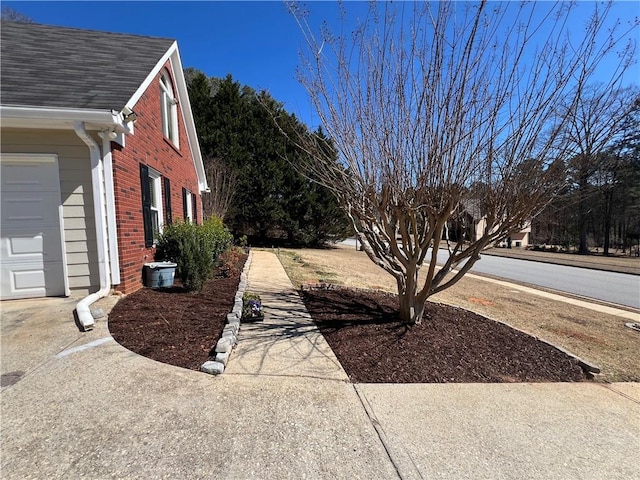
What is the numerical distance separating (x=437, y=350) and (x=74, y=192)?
544cm

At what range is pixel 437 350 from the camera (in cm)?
386

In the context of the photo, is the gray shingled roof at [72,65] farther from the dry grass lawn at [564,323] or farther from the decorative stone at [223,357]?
the dry grass lawn at [564,323]

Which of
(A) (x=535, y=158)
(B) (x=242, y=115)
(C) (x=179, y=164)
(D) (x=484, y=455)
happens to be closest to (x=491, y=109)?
(A) (x=535, y=158)

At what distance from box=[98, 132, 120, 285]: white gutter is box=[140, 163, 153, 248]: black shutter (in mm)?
1169

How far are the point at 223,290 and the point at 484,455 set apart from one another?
4.96m

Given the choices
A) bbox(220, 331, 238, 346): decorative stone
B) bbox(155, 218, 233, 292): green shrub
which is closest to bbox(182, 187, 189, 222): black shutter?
bbox(155, 218, 233, 292): green shrub

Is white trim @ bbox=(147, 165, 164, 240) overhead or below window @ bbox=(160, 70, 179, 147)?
below

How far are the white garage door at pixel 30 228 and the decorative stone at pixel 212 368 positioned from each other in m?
3.28

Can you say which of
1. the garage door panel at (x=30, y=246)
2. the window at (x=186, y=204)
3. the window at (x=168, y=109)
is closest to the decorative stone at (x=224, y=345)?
the garage door panel at (x=30, y=246)

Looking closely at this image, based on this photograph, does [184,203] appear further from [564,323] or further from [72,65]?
[564,323]

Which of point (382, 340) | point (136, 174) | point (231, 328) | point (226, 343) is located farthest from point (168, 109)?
point (382, 340)

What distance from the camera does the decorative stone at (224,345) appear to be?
3399 mm

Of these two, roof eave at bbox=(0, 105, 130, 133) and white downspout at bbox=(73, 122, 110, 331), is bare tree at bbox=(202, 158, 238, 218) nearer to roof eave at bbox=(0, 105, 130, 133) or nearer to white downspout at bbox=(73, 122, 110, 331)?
white downspout at bbox=(73, 122, 110, 331)

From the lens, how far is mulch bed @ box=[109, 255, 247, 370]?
11.3ft
